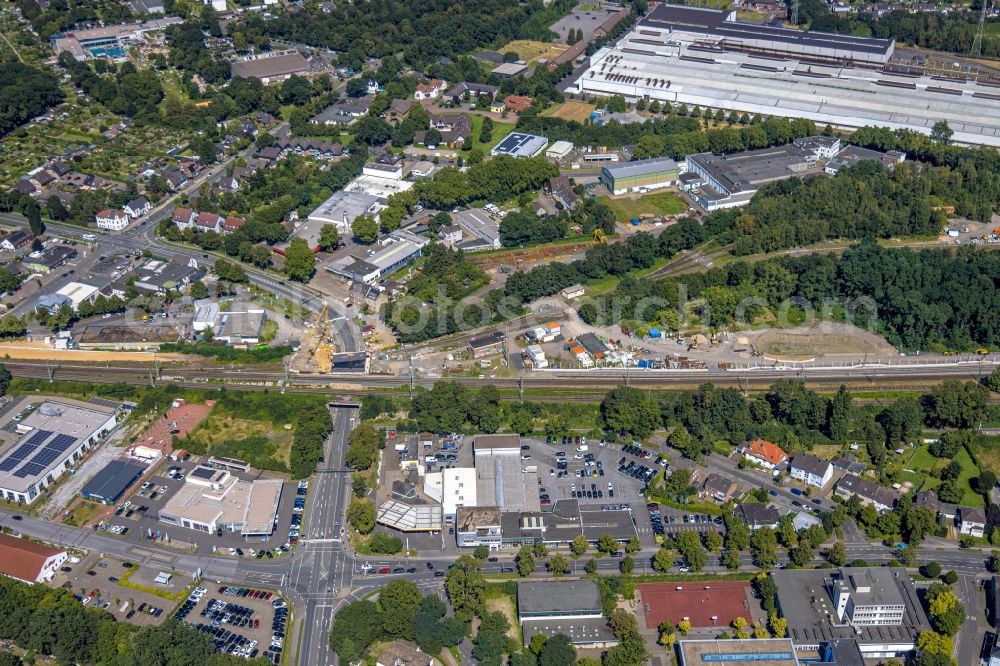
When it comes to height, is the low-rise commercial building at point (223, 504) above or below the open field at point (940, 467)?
above

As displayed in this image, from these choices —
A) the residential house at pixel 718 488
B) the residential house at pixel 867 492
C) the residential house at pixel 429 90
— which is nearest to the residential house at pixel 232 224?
the residential house at pixel 429 90

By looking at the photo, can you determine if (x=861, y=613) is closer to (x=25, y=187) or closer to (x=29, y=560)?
(x=29, y=560)

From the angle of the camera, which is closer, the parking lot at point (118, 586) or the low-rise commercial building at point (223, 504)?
the parking lot at point (118, 586)

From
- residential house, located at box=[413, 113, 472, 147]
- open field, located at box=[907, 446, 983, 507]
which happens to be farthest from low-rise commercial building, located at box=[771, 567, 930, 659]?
residential house, located at box=[413, 113, 472, 147]

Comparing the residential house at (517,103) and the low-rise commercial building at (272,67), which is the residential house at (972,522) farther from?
the low-rise commercial building at (272,67)

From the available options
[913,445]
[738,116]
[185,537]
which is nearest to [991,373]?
[913,445]

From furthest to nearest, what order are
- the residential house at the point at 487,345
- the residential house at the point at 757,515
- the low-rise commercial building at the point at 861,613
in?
the residential house at the point at 487,345 → the residential house at the point at 757,515 → the low-rise commercial building at the point at 861,613

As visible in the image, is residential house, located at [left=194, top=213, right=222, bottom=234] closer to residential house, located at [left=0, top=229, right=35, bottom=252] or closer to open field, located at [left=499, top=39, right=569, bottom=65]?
residential house, located at [left=0, top=229, right=35, bottom=252]
